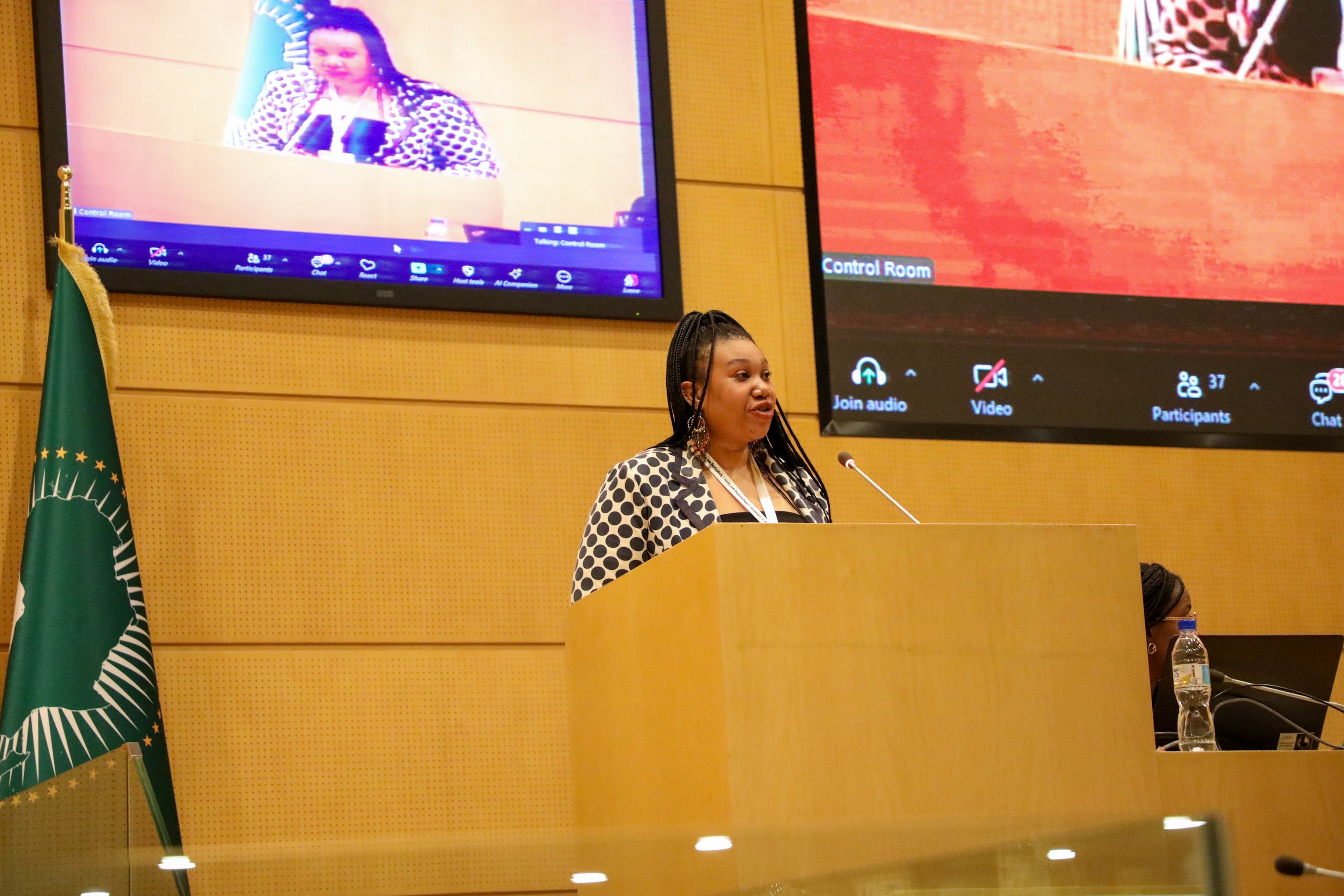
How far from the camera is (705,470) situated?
8.30ft

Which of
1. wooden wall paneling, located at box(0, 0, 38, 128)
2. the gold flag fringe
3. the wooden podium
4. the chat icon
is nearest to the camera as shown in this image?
the wooden podium

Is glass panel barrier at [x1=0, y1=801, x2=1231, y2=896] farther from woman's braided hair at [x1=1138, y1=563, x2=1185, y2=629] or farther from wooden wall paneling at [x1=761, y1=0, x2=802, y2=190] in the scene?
wooden wall paneling at [x1=761, y1=0, x2=802, y2=190]

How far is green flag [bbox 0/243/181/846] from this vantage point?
276cm

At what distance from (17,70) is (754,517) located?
1.99 m

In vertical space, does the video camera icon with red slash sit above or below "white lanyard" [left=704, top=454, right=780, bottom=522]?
above

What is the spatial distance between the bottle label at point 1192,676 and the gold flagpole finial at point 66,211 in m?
2.24

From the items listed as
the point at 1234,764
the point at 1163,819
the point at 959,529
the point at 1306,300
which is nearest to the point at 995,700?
the point at 959,529

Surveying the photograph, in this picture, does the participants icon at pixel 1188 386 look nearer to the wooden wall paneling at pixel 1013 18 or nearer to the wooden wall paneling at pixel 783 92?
the wooden wall paneling at pixel 1013 18

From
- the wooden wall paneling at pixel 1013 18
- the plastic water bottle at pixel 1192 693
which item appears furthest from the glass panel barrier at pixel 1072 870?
the wooden wall paneling at pixel 1013 18

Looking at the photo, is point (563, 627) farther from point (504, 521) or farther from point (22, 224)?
point (22, 224)

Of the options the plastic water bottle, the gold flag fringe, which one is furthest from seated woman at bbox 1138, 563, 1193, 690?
the gold flag fringe

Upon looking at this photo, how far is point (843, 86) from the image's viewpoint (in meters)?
4.00

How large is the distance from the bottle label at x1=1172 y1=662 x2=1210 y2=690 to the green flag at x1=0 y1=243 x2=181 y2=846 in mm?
1680

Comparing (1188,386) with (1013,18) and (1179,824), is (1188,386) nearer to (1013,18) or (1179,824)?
(1013,18)
